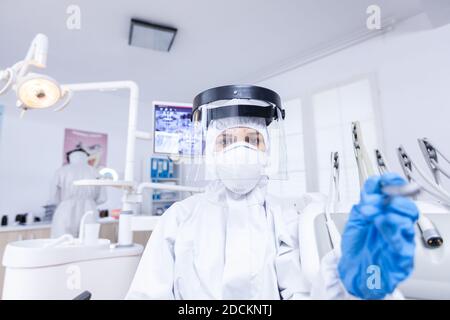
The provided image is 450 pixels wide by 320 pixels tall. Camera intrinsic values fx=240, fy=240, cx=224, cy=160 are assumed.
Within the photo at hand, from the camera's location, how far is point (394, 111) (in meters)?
1.36

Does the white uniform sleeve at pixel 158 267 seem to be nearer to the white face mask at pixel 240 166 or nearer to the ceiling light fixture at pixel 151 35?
the white face mask at pixel 240 166

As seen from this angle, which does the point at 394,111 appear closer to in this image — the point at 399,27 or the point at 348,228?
the point at 399,27

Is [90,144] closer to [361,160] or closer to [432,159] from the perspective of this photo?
[361,160]

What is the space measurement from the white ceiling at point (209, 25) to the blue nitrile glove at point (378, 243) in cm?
95

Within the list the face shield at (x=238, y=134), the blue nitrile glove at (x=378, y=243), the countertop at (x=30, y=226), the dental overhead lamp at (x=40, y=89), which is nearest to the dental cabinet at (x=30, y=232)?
the countertop at (x=30, y=226)

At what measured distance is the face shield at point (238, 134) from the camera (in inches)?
21.4

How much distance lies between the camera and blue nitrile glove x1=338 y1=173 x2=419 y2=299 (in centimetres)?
27

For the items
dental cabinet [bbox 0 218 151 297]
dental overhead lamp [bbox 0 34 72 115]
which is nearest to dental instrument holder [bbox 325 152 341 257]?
dental overhead lamp [bbox 0 34 72 115]

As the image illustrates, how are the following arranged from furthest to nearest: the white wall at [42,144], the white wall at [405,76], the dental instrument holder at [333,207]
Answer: the white wall at [42,144], the white wall at [405,76], the dental instrument holder at [333,207]

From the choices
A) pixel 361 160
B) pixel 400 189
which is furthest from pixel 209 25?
pixel 400 189

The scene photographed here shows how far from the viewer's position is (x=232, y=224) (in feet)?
1.84

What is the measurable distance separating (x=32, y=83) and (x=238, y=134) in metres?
0.65

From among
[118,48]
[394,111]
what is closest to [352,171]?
[394,111]

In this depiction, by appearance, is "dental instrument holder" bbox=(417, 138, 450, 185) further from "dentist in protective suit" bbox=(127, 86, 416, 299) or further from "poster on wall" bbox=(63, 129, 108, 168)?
"poster on wall" bbox=(63, 129, 108, 168)
